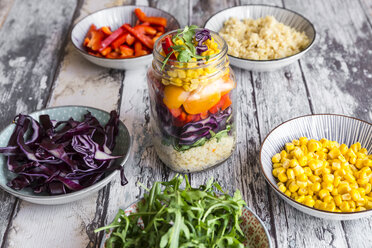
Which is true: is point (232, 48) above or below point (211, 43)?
below

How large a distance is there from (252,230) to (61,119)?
0.98 metres

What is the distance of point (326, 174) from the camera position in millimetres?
1379

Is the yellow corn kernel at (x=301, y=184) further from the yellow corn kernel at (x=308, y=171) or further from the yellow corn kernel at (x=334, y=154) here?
the yellow corn kernel at (x=334, y=154)

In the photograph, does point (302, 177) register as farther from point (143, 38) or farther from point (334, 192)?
point (143, 38)

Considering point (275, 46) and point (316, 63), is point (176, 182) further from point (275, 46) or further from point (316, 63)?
point (316, 63)

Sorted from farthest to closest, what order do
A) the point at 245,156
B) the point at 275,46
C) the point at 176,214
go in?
1. the point at 275,46
2. the point at 245,156
3. the point at 176,214

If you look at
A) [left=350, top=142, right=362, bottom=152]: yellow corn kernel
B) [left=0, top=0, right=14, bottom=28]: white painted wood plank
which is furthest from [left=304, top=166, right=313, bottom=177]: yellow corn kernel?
[left=0, top=0, right=14, bottom=28]: white painted wood plank

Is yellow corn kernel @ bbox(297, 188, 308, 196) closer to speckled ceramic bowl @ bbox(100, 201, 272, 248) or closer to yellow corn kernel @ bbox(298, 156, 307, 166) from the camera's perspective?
yellow corn kernel @ bbox(298, 156, 307, 166)

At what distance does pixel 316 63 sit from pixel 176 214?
151cm

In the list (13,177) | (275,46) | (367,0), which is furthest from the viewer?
(367,0)

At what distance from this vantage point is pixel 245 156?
65.4 inches

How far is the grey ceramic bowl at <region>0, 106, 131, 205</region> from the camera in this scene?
138 centimetres

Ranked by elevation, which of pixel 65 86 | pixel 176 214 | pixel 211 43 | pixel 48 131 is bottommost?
pixel 65 86

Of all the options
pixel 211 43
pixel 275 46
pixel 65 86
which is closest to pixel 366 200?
pixel 211 43
